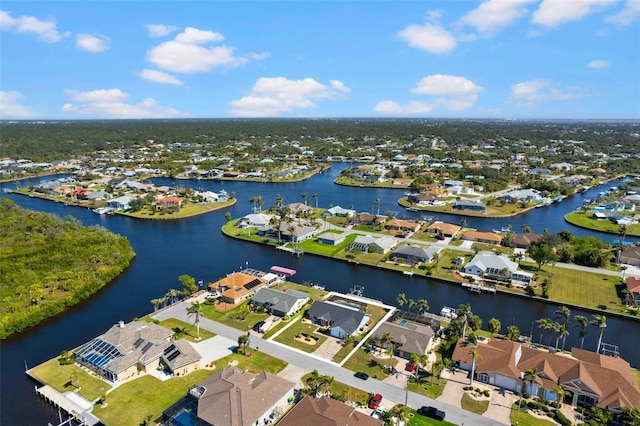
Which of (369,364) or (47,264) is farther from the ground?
(47,264)

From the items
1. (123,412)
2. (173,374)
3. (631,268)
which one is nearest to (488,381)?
(173,374)

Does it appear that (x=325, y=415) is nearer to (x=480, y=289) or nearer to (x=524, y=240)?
(x=480, y=289)

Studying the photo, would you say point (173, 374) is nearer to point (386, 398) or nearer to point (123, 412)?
point (123, 412)

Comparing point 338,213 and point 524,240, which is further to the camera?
point 338,213

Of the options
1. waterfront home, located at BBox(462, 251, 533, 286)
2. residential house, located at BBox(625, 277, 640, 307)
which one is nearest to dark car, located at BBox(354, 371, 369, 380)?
waterfront home, located at BBox(462, 251, 533, 286)

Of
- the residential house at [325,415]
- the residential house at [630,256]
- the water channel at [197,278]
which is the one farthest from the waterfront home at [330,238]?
the residential house at [630,256]

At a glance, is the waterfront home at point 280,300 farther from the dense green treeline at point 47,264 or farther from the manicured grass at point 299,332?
the dense green treeline at point 47,264

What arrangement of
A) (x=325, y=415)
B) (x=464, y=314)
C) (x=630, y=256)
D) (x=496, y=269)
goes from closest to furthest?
(x=325, y=415)
(x=464, y=314)
(x=496, y=269)
(x=630, y=256)

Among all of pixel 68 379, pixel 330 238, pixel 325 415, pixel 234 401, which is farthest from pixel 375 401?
pixel 330 238
